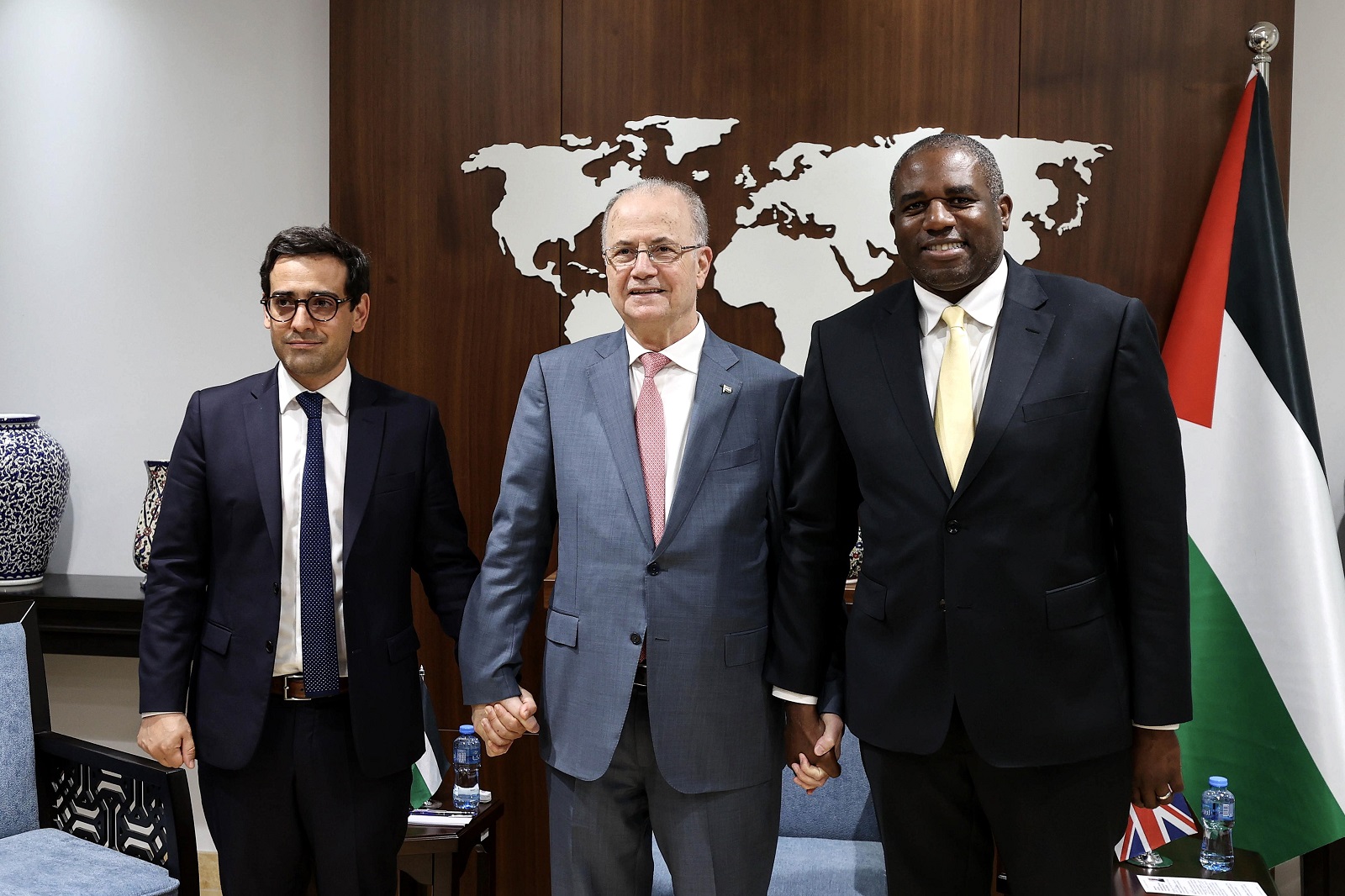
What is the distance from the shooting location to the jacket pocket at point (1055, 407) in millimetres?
1557

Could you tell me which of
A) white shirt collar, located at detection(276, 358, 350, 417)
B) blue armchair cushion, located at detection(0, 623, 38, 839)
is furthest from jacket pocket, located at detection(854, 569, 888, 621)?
blue armchair cushion, located at detection(0, 623, 38, 839)

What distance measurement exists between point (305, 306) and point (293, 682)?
695mm

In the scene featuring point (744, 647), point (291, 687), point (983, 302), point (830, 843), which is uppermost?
point (983, 302)

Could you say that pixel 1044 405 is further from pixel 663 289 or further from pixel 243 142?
pixel 243 142

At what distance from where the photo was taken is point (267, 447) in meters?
1.97

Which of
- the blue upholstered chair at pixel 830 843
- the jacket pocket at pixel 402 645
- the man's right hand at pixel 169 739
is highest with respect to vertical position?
the jacket pocket at pixel 402 645

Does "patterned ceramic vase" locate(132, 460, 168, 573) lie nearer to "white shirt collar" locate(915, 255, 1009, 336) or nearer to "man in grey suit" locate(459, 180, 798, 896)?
"man in grey suit" locate(459, 180, 798, 896)

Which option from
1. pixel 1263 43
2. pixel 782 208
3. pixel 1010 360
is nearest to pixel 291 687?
pixel 1010 360

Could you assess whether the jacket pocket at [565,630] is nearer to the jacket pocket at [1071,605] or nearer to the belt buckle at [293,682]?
the belt buckle at [293,682]

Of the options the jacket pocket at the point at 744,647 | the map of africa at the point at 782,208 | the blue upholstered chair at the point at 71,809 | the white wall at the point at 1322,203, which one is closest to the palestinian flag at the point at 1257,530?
the white wall at the point at 1322,203

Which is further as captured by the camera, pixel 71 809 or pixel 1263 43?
pixel 1263 43

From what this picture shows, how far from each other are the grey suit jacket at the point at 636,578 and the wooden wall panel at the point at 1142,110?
1514 millimetres

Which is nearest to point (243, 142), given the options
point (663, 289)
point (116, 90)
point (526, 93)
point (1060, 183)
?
point (116, 90)

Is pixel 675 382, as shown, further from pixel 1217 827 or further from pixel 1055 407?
pixel 1217 827
